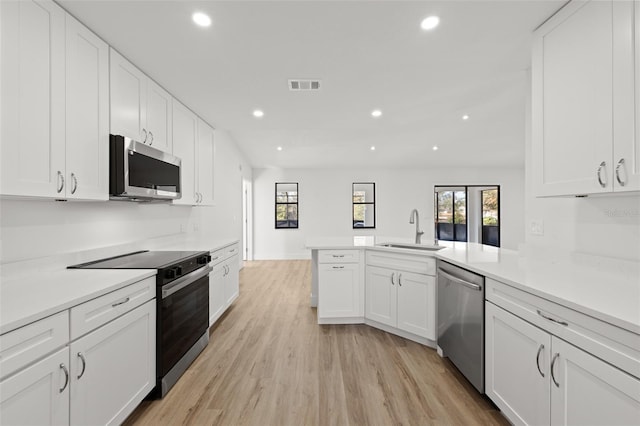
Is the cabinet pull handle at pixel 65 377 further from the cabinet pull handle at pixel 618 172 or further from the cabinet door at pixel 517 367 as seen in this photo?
the cabinet pull handle at pixel 618 172

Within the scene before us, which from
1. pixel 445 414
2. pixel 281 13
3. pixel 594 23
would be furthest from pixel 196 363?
pixel 594 23

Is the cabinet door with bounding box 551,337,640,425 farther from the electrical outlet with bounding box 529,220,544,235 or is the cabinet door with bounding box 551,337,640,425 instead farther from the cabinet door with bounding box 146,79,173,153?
the cabinet door with bounding box 146,79,173,153

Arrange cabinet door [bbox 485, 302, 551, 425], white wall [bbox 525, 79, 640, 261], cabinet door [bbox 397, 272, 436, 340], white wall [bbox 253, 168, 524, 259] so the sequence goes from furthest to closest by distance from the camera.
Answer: white wall [bbox 253, 168, 524, 259] < cabinet door [bbox 397, 272, 436, 340] < white wall [bbox 525, 79, 640, 261] < cabinet door [bbox 485, 302, 551, 425]

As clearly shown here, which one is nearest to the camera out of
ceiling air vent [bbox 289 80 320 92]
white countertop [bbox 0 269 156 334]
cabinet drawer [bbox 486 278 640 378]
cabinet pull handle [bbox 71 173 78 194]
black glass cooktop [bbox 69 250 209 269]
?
cabinet drawer [bbox 486 278 640 378]

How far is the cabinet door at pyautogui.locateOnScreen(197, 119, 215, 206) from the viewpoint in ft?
11.9

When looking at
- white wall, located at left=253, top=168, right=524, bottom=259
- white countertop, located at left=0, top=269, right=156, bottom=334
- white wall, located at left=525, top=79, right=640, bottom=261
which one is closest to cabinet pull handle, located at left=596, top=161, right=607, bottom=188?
white wall, located at left=525, top=79, right=640, bottom=261

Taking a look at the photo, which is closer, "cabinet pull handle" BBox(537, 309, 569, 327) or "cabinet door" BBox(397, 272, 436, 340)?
"cabinet pull handle" BBox(537, 309, 569, 327)

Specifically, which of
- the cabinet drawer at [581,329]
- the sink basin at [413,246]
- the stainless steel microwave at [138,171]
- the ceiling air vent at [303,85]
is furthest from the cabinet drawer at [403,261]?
the stainless steel microwave at [138,171]

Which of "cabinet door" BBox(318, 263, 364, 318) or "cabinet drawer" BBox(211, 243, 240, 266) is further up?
"cabinet drawer" BBox(211, 243, 240, 266)

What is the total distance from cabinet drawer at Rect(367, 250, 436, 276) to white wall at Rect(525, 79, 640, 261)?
802 mm

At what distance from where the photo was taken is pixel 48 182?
5.02 feet

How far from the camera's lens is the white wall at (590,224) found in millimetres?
1556

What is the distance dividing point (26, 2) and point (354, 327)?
3402 mm

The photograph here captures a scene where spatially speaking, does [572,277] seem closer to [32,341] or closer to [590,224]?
[590,224]
